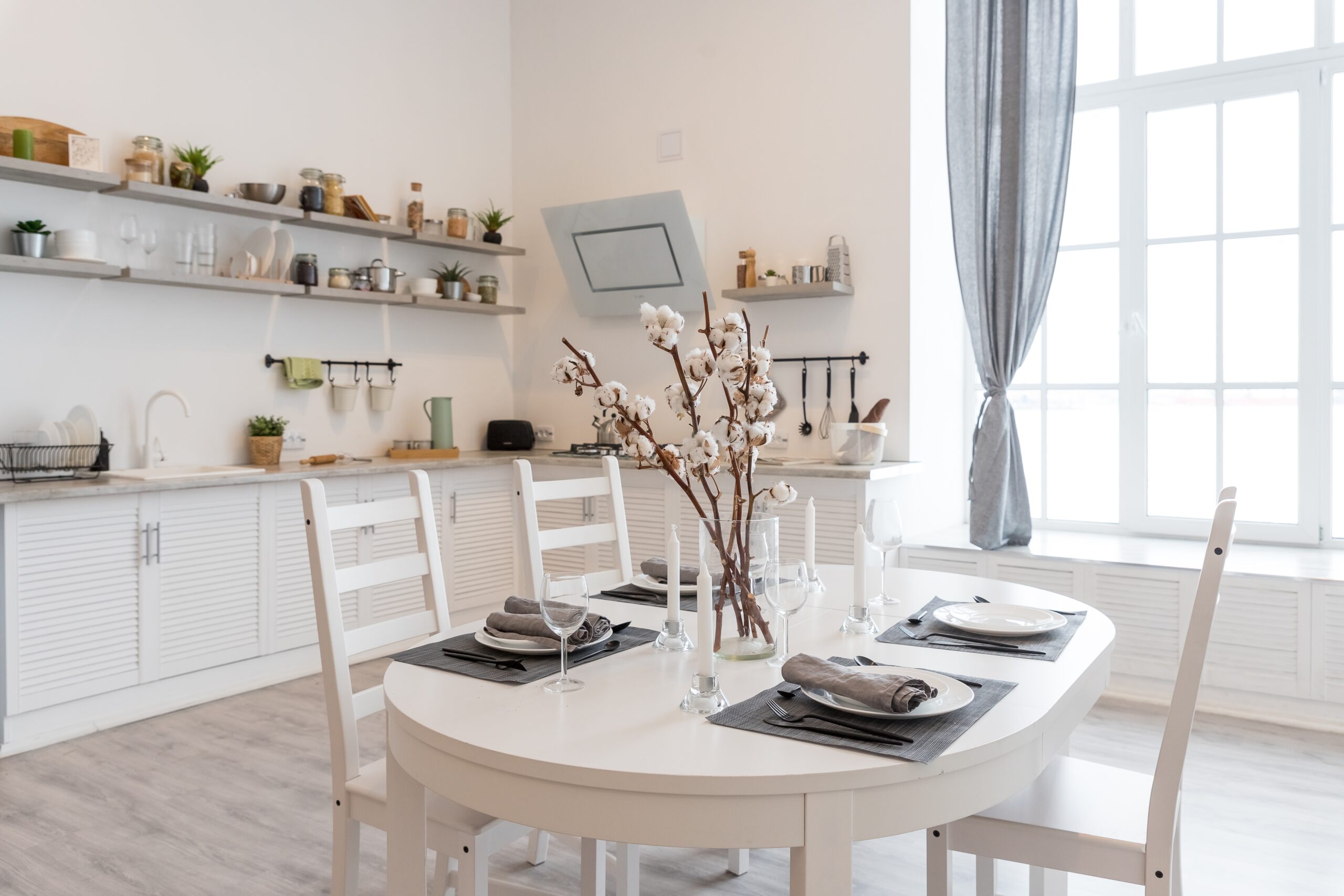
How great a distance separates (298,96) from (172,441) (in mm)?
1675

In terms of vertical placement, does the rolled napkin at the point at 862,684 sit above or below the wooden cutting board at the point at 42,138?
below

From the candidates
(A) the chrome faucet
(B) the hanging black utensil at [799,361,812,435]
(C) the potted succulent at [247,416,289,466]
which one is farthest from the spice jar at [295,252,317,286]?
(B) the hanging black utensil at [799,361,812,435]

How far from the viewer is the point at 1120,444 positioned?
13.7 ft

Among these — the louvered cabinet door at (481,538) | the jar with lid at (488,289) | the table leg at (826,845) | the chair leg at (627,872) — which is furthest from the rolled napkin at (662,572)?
the jar with lid at (488,289)

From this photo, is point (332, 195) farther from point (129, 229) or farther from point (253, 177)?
point (129, 229)

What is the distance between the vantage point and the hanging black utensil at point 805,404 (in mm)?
4328

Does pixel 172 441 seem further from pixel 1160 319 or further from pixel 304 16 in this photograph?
pixel 1160 319

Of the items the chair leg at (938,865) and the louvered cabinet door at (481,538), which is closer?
the chair leg at (938,865)

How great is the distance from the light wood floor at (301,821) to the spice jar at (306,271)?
187 centimetres

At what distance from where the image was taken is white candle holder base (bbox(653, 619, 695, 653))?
1.64 meters

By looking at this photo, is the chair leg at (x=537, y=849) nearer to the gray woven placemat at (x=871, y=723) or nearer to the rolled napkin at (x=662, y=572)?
the rolled napkin at (x=662, y=572)

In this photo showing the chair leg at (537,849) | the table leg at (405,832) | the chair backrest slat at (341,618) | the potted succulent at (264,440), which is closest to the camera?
the table leg at (405,832)

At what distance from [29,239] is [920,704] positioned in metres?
3.42

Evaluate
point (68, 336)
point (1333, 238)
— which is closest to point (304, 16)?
point (68, 336)
